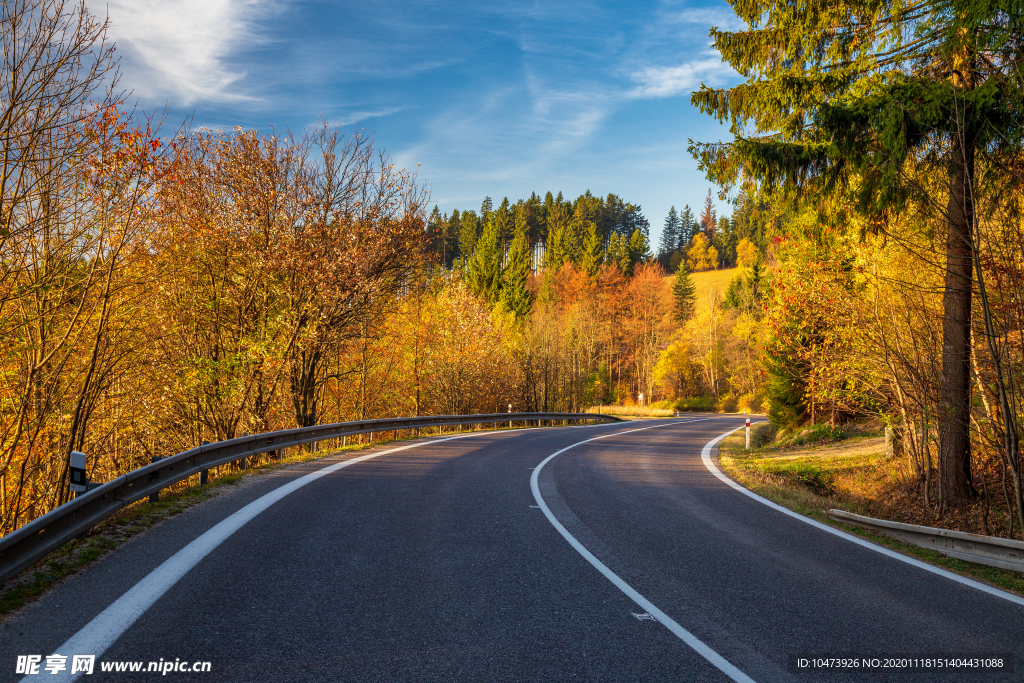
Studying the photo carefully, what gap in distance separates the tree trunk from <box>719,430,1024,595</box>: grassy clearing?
3.76ft

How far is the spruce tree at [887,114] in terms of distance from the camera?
793cm

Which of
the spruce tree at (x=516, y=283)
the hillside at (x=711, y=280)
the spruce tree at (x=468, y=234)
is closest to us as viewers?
the spruce tree at (x=516, y=283)

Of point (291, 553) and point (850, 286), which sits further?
point (850, 286)

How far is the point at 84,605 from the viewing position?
13.6 feet

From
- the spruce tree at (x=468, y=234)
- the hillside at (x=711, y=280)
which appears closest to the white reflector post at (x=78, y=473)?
the spruce tree at (x=468, y=234)

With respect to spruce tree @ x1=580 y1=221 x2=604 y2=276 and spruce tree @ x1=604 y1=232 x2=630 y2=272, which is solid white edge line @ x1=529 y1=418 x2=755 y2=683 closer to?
spruce tree @ x1=580 y1=221 x2=604 y2=276

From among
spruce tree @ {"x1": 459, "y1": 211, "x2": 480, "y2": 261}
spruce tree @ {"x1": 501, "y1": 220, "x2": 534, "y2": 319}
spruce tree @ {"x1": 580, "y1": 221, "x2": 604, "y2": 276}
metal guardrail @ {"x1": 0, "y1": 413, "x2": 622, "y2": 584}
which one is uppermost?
spruce tree @ {"x1": 459, "y1": 211, "x2": 480, "y2": 261}

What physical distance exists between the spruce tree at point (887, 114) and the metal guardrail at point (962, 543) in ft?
7.07

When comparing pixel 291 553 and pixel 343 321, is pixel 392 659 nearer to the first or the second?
pixel 291 553

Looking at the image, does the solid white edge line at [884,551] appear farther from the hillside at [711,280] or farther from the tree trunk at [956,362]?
the hillside at [711,280]

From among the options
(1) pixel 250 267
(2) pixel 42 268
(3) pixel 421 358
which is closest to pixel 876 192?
(2) pixel 42 268

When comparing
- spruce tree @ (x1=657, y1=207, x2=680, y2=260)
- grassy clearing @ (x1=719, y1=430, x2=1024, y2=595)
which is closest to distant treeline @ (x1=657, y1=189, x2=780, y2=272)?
spruce tree @ (x1=657, y1=207, x2=680, y2=260)

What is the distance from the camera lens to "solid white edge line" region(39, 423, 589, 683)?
354 centimetres

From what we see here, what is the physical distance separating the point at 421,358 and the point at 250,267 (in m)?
13.9
